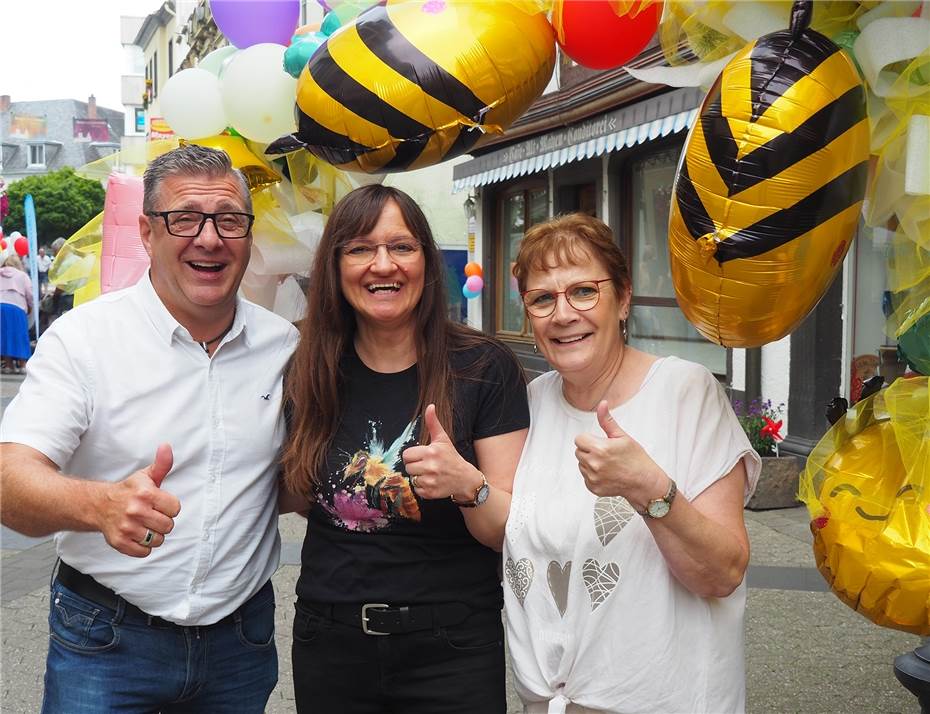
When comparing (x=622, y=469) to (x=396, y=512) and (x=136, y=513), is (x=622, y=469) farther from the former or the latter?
(x=136, y=513)

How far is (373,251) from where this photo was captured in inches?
85.0

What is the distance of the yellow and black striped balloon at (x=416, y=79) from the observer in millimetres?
2133

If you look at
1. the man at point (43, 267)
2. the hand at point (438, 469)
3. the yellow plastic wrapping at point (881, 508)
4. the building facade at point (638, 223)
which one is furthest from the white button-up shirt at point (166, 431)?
the man at point (43, 267)

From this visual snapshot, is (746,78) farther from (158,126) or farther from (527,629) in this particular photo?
(158,126)

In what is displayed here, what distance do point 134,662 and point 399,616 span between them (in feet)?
1.96

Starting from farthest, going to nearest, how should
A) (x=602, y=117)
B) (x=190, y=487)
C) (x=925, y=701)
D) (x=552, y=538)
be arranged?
(x=602, y=117), (x=925, y=701), (x=190, y=487), (x=552, y=538)

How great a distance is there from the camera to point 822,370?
22.1 feet

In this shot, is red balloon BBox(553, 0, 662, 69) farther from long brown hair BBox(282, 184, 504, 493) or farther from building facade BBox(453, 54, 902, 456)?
building facade BBox(453, 54, 902, 456)

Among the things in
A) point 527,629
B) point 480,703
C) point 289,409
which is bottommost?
point 480,703

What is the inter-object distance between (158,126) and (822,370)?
4971mm

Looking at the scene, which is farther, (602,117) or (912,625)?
(602,117)

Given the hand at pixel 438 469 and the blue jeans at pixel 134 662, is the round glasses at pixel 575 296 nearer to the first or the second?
the hand at pixel 438 469

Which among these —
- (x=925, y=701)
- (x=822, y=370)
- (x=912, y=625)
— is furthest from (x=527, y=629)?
(x=822, y=370)

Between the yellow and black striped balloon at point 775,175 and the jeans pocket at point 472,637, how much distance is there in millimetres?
897
